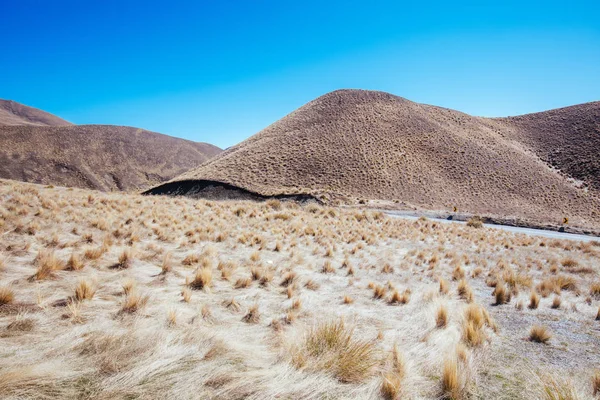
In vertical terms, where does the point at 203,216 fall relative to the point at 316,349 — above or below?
above

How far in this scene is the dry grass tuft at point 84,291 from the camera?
4281 mm

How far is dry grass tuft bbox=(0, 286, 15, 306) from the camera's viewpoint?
3.83m

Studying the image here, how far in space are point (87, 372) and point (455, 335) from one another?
4.25 m

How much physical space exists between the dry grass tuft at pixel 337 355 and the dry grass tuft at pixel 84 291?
322cm

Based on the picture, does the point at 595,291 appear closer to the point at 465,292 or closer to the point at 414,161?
the point at 465,292

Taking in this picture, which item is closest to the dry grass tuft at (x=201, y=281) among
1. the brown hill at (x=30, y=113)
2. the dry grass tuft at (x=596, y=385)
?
the dry grass tuft at (x=596, y=385)

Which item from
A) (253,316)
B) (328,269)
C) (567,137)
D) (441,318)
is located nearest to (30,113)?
(328,269)

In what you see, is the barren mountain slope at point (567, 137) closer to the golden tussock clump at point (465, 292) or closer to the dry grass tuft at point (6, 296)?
the golden tussock clump at point (465, 292)

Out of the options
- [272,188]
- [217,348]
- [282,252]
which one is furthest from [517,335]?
[272,188]

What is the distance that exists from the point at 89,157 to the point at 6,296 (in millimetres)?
100861

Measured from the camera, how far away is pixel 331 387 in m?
2.79

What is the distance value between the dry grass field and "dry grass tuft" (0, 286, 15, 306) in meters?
0.03

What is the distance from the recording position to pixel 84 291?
14.2 ft

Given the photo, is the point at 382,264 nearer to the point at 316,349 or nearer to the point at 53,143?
the point at 316,349
